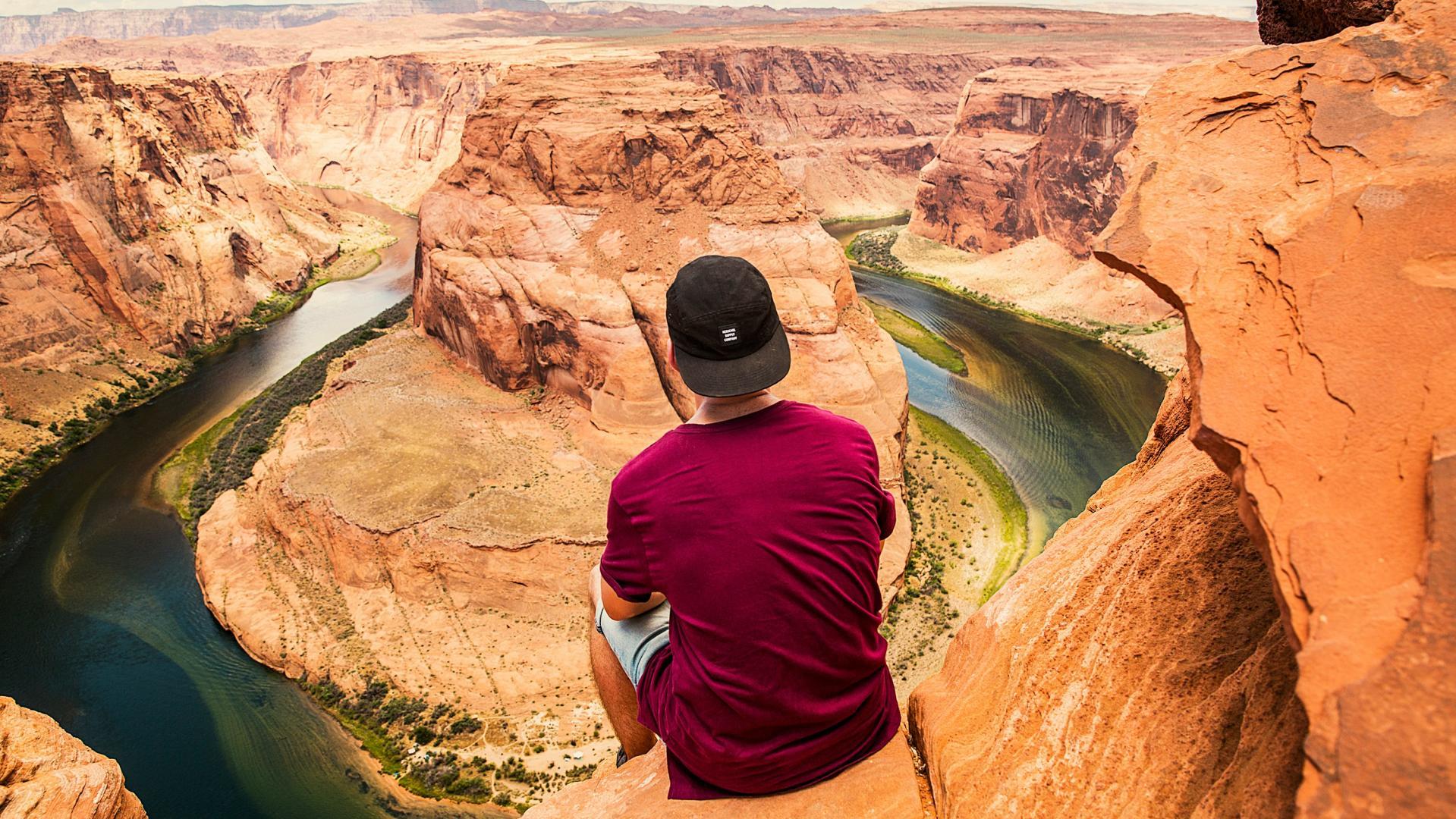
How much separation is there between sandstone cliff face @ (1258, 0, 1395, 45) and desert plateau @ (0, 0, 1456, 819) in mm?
35

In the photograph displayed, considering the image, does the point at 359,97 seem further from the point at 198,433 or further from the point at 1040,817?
the point at 1040,817

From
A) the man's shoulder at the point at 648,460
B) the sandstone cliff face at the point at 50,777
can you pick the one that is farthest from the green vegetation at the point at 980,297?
the sandstone cliff face at the point at 50,777

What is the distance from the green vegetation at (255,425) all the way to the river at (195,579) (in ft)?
3.85

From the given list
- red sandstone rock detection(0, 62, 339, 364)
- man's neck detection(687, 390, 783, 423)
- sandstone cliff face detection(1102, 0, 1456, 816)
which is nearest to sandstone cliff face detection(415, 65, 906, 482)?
sandstone cliff face detection(1102, 0, 1456, 816)

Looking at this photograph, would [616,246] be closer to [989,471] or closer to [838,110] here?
[989,471]

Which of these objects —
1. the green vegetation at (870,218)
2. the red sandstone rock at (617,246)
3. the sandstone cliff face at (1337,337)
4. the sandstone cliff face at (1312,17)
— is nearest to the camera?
the sandstone cliff face at (1337,337)

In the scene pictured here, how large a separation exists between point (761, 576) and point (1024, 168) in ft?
178

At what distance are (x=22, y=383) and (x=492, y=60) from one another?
6360 cm

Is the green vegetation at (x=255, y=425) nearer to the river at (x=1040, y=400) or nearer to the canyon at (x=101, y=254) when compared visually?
the canyon at (x=101, y=254)

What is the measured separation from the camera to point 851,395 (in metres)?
22.1

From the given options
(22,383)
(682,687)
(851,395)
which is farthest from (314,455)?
(682,687)

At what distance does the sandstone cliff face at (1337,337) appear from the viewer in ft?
6.98

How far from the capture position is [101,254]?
117 ft

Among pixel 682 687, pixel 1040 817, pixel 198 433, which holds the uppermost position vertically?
pixel 682 687
